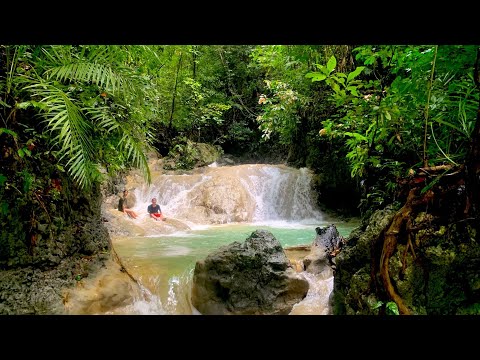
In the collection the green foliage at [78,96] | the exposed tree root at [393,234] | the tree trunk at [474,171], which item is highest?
the green foliage at [78,96]

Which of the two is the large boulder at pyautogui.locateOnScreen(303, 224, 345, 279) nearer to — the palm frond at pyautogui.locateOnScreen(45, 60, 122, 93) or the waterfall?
the palm frond at pyautogui.locateOnScreen(45, 60, 122, 93)

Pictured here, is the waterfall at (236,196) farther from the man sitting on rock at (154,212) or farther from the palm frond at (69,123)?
the palm frond at (69,123)

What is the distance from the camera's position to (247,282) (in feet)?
12.0

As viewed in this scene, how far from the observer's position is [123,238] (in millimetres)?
6820

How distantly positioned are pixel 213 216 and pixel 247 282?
5.83 m

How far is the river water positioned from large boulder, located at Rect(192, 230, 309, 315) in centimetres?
65

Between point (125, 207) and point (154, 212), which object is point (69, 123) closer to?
point (154, 212)

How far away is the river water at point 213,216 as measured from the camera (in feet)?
18.4

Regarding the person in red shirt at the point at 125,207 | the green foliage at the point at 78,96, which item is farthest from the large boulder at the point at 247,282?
the person in red shirt at the point at 125,207

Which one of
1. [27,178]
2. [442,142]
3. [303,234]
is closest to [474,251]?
[442,142]

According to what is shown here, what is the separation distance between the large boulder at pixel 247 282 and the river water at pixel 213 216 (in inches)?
25.5

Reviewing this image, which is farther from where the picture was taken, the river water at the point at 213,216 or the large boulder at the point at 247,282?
the river water at the point at 213,216
